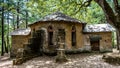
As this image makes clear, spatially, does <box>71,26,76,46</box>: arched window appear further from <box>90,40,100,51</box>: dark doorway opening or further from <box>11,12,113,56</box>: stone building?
<box>90,40,100,51</box>: dark doorway opening

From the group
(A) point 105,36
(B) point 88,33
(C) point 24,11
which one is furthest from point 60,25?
(C) point 24,11

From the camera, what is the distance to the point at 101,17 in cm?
3706

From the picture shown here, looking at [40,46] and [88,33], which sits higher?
[88,33]

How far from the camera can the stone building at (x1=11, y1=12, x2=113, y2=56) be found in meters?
20.0

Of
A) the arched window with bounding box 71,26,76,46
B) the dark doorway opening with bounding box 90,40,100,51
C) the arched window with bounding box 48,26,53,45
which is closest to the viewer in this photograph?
the arched window with bounding box 48,26,53,45

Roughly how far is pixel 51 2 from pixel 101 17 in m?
21.1

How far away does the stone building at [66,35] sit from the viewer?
20.0 meters

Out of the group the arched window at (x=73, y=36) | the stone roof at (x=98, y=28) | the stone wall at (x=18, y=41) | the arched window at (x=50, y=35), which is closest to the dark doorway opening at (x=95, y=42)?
the stone roof at (x=98, y=28)

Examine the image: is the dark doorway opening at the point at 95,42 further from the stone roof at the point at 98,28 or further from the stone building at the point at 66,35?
Answer: the stone roof at the point at 98,28

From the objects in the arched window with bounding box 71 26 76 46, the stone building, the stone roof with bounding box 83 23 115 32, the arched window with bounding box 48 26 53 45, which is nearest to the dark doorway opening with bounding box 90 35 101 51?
the stone building

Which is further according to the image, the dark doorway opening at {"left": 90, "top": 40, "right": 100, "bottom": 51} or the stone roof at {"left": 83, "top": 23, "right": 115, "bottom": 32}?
the dark doorway opening at {"left": 90, "top": 40, "right": 100, "bottom": 51}

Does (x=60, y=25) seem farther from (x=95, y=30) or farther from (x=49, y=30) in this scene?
(x=95, y=30)

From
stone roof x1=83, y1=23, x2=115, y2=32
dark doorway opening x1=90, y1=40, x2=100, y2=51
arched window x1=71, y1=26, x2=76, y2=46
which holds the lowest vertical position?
dark doorway opening x1=90, y1=40, x2=100, y2=51

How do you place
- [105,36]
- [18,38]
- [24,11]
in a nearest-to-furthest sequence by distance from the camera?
[105,36]
[18,38]
[24,11]
